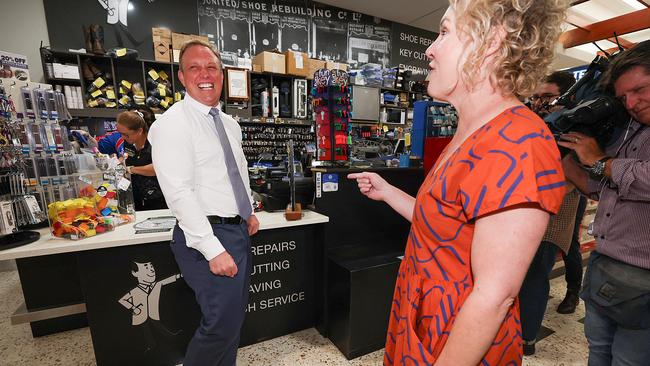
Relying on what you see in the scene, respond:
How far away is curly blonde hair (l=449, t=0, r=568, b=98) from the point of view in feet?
1.96

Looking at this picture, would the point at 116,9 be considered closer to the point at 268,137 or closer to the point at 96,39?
the point at 96,39

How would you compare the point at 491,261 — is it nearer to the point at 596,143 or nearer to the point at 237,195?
the point at 596,143

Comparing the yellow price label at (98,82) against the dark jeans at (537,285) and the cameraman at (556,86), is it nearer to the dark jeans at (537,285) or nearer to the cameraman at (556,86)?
the cameraman at (556,86)

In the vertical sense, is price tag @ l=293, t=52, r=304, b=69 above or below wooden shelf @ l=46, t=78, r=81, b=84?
above

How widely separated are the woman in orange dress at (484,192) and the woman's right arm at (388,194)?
31cm

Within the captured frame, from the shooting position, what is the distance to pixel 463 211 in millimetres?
635

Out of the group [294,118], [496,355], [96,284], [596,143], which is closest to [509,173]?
[496,355]

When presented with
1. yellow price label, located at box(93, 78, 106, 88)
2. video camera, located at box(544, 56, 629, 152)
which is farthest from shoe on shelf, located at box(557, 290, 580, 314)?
yellow price label, located at box(93, 78, 106, 88)

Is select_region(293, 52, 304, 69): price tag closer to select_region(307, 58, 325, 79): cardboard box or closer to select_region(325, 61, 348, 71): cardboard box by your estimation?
select_region(307, 58, 325, 79): cardboard box

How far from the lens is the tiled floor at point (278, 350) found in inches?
81.1

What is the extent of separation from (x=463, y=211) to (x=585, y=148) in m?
1.06

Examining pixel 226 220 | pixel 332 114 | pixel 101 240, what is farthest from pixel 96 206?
pixel 332 114

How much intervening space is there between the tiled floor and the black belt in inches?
43.7

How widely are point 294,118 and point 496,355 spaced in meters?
4.66
